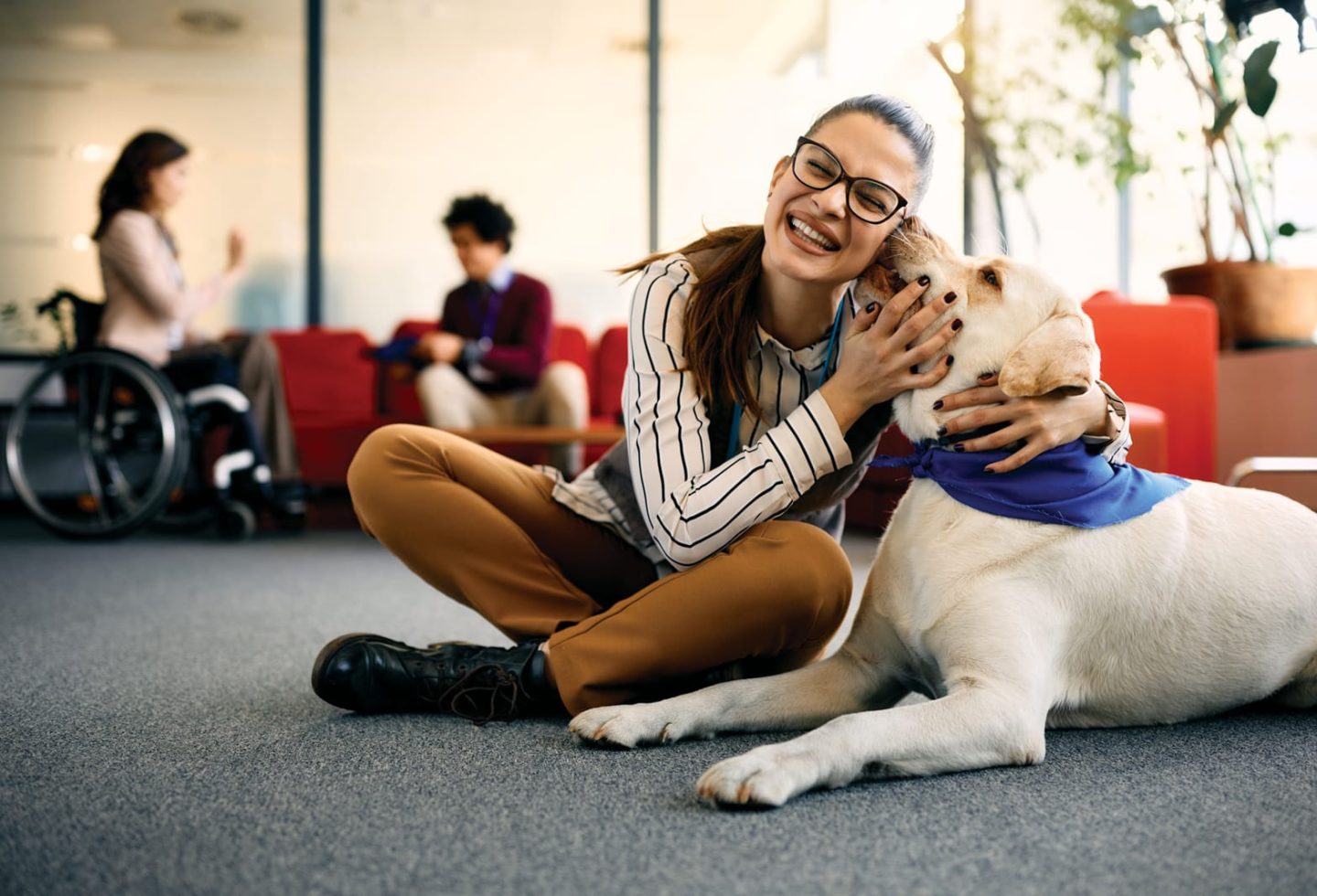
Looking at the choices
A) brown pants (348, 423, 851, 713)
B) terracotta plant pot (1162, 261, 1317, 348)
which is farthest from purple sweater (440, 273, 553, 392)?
terracotta plant pot (1162, 261, 1317, 348)

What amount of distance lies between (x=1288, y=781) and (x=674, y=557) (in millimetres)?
826

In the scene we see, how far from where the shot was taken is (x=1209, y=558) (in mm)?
1466

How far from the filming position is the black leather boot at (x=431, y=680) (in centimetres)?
154

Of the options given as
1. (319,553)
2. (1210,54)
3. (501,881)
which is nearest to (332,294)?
(319,553)

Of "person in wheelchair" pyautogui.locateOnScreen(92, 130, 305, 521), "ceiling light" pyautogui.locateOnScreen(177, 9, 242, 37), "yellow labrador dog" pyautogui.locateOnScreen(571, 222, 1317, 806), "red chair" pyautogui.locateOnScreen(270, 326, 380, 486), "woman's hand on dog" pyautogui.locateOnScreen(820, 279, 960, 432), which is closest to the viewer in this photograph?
"yellow labrador dog" pyautogui.locateOnScreen(571, 222, 1317, 806)

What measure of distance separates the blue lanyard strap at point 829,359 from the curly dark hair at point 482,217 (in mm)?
2891

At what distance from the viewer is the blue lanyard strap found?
5.31 feet

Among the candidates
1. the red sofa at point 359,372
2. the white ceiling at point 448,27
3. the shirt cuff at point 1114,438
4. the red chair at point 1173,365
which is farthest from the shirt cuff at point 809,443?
the white ceiling at point 448,27

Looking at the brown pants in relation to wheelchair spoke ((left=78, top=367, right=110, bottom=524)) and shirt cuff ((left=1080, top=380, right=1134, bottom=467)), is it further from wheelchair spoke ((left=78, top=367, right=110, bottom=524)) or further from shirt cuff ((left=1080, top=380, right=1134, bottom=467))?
wheelchair spoke ((left=78, top=367, right=110, bottom=524))

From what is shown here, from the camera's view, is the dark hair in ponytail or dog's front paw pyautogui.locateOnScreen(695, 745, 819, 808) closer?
dog's front paw pyautogui.locateOnScreen(695, 745, 819, 808)

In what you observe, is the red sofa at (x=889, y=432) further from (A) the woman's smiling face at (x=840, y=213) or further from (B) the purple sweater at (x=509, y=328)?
(A) the woman's smiling face at (x=840, y=213)

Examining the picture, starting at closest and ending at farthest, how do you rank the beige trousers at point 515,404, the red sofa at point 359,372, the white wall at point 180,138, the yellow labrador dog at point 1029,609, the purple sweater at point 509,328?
the yellow labrador dog at point 1029,609 < the beige trousers at point 515,404 < the purple sweater at point 509,328 < the red sofa at point 359,372 < the white wall at point 180,138

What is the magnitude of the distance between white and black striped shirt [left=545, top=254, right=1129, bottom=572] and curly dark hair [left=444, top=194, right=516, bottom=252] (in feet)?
8.99

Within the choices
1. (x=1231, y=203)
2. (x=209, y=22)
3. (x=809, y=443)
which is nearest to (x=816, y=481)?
(x=809, y=443)
